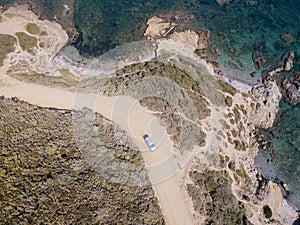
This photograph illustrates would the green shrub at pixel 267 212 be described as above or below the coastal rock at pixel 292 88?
below

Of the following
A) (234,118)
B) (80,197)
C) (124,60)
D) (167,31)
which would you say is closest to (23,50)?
(124,60)

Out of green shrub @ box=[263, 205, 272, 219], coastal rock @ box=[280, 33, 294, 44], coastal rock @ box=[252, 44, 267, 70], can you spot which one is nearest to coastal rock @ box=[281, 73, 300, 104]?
coastal rock @ box=[252, 44, 267, 70]

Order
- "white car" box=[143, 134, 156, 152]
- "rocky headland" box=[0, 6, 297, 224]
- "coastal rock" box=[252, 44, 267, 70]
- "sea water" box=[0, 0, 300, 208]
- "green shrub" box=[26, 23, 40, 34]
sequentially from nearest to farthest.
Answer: "rocky headland" box=[0, 6, 297, 224]
"white car" box=[143, 134, 156, 152]
"green shrub" box=[26, 23, 40, 34]
"sea water" box=[0, 0, 300, 208]
"coastal rock" box=[252, 44, 267, 70]

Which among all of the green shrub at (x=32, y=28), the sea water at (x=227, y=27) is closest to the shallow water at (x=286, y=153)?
the sea water at (x=227, y=27)

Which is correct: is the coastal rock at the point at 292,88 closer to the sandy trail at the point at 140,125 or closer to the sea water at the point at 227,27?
the sea water at the point at 227,27

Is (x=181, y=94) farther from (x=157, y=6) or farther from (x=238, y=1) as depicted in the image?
(x=238, y=1)

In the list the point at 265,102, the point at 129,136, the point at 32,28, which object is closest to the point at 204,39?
the point at 265,102

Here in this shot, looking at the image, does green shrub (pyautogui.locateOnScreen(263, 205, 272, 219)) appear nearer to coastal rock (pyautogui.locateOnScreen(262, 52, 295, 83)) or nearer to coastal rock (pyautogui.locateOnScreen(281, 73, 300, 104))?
coastal rock (pyautogui.locateOnScreen(281, 73, 300, 104))
